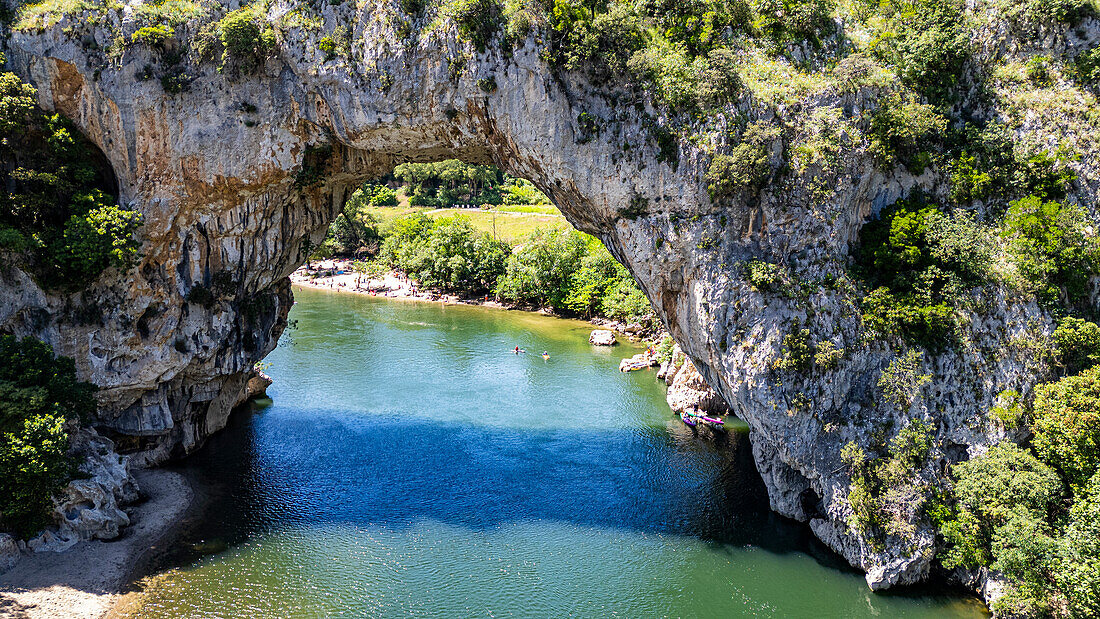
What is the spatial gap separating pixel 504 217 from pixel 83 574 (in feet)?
229

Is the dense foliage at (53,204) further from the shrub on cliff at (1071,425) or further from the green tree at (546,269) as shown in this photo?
the green tree at (546,269)

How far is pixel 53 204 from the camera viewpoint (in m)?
25.6

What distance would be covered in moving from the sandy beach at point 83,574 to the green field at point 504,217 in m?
50.6

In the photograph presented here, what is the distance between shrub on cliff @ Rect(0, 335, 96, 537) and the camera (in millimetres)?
21031

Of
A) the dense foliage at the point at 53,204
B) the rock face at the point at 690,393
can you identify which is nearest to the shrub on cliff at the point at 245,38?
the dense foliage at the point at 53,204

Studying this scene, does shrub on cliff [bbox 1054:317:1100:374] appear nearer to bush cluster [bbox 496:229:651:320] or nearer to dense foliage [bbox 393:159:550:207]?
bush cluster [bbox 496:229:651:320]

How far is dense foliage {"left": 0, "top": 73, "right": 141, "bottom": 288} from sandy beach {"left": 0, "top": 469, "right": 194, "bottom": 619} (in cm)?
979

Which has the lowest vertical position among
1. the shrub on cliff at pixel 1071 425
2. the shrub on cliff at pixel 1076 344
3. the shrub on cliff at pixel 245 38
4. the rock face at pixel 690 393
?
the rock face at pixel 690 393

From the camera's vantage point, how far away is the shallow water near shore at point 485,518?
72.0 ft

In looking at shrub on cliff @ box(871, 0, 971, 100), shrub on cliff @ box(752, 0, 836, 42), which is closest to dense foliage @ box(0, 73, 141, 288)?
shrub on cliff @ box(752, 0, 836, 42)

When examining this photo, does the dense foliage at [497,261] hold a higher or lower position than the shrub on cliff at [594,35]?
lower

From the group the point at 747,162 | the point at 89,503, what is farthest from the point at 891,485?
the point at 89,503

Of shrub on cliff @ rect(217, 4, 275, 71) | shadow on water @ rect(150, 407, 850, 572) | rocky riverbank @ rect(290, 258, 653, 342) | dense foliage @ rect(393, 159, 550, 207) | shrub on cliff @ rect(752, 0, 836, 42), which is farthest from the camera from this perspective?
dense foliage @ rect(393, 159, 550, 207)

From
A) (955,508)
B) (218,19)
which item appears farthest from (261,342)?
(955,508)
